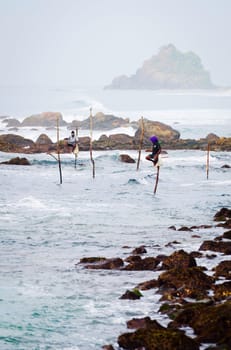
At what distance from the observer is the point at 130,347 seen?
8016 millimetres

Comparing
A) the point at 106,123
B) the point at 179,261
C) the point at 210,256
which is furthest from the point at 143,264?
the point at 106,123

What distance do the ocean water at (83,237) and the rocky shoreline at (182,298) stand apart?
241mm

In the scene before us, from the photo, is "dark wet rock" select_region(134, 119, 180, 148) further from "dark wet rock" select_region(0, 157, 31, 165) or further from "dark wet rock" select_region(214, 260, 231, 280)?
"dark wet rock" select_region(214, 260, 231, 280)

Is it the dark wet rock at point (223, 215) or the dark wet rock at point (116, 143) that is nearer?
the dark wet rock at point (223, 215)

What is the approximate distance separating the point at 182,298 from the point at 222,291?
642 mm

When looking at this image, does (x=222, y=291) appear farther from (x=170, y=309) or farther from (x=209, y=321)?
(x=209, y=321)

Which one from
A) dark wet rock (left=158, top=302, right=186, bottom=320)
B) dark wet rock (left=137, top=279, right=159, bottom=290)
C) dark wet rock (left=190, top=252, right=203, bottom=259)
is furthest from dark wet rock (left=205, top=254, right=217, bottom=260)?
dark wet rock (left=158, top=302, right=186, bottom=320)

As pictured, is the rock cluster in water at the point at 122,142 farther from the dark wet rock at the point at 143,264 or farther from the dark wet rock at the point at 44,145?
the dark wet rock at the point at 143,264

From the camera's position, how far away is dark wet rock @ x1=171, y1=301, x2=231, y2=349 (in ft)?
26.4

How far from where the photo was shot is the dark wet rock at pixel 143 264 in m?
12.7

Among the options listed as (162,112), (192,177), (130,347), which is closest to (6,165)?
(192,177)

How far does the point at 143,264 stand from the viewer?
506 inches

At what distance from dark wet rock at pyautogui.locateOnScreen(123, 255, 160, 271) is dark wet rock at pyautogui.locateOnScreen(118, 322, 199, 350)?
14.6 ft

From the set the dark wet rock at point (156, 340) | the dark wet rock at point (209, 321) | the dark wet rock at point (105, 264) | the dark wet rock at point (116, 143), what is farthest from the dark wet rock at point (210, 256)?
the dark wet rock at point (116, 143)
